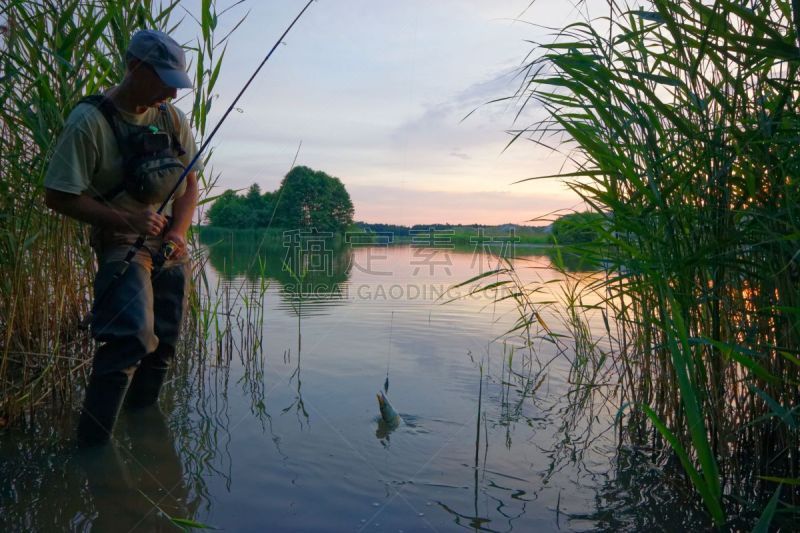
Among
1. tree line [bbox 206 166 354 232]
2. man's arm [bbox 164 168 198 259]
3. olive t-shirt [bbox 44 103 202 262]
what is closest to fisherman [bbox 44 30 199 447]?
olive t-shirt [bbox 44 103 202 262]

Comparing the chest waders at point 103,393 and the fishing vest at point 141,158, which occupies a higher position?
the fishing vest at point 141,158

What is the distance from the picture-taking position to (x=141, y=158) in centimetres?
295

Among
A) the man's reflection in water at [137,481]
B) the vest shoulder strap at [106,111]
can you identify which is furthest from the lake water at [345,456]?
the vest shoulder strap at [106,111]

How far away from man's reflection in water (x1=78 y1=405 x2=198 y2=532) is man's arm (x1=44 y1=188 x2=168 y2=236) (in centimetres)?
118

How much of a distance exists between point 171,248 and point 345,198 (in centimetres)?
2591

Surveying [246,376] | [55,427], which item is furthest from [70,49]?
[246,376]

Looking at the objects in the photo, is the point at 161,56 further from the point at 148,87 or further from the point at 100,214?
the point at 100,214

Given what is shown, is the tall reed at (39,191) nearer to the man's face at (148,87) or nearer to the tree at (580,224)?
the man's face at (148,87)

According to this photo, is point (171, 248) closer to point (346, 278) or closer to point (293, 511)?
point (293, 511)

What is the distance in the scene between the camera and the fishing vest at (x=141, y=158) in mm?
2862

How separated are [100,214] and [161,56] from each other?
0.89m

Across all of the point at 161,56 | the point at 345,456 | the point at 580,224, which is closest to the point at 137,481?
the point at 345,456

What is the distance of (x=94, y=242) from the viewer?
9.94ft

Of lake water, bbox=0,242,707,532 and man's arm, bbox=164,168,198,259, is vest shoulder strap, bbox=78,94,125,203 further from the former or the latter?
lake water, bbox=0,242,707,532
